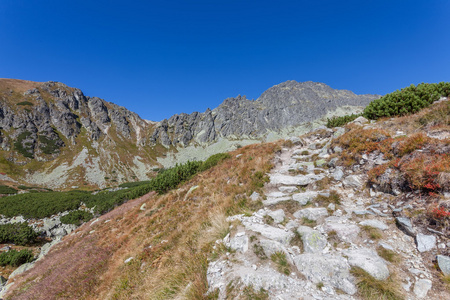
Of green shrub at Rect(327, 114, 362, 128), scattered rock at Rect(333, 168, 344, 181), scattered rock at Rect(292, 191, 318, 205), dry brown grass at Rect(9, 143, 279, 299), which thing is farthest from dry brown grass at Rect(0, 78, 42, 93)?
scattered rock at Rect(333, 168, 344, 181)

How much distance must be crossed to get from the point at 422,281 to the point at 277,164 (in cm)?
907

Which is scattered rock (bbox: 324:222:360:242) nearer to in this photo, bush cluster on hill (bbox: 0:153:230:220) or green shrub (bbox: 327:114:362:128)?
bush cluster on hill (bbox: 0:153:230:220)

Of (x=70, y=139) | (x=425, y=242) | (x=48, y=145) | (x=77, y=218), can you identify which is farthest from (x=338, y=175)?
(x=70, y=139)

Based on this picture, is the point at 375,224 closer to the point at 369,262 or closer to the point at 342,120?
the point at 369,262

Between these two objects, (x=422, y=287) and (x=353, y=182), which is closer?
(x=422, y=287)

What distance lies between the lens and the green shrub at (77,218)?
2683 centimetres

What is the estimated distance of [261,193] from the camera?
9055 mm

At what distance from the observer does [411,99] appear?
12.9 meters

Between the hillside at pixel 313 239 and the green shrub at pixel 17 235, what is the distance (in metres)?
15.1

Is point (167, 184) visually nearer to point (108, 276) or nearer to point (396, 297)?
point (108, 276)

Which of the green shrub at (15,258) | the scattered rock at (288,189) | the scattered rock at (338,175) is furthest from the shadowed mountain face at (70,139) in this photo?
the scattered rock at (338,175)

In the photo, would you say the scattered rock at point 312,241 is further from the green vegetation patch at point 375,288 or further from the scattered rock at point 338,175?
the scattered rock at point 338,175

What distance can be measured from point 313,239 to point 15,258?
1049 inches

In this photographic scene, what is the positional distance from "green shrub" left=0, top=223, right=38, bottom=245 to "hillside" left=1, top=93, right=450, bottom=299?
15.1m
